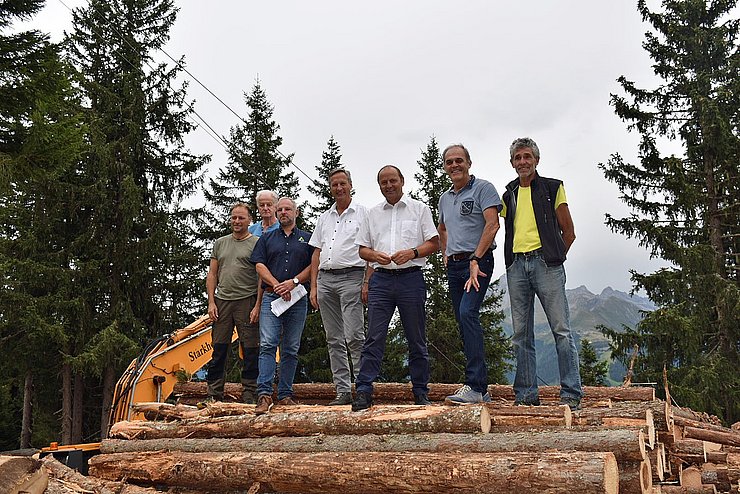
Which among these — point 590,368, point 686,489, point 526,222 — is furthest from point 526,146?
point 590,368

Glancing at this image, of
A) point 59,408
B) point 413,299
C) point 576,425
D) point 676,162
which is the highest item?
point 676,162

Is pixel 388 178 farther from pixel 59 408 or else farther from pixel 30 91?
pixel 59 408

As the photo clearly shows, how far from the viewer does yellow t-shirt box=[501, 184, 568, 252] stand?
527cm

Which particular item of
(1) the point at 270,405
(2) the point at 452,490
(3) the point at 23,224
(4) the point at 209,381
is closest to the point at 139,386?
(4) the point at 209,381

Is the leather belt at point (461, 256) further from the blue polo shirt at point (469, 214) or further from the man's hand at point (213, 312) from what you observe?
the man's hand at point (213, 312)

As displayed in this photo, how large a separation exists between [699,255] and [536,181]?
43.4ft

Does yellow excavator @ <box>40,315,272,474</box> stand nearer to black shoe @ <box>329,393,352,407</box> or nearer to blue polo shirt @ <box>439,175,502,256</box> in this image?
black shoe @ <box>329,393,352,407</box>

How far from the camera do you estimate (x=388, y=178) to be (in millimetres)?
5539

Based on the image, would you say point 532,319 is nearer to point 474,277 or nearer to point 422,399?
point 474,277

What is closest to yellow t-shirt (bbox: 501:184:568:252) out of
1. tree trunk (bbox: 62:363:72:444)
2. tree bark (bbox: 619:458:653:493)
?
tree bark (bbox: 619:458:653:493)

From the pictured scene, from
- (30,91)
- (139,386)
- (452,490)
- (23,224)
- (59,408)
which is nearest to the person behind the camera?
(452,490)

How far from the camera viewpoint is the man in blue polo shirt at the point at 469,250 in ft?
17.2

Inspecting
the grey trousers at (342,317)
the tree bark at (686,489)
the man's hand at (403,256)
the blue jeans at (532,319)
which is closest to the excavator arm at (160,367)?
the grey trousers at (342,317)

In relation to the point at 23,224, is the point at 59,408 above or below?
below
